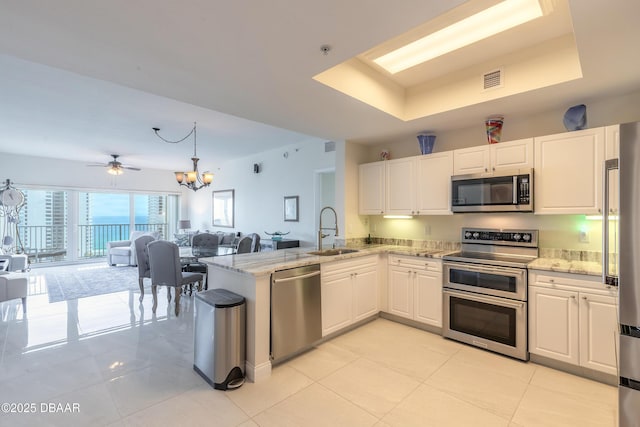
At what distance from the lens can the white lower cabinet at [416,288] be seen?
331cm

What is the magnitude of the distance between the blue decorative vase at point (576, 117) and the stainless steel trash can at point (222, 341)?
343cm

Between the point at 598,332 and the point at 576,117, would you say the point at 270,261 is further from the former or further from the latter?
the point at 576,117

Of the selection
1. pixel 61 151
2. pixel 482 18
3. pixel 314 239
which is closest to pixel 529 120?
pixel 482 18

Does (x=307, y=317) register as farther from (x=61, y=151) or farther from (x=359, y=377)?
(x=61, y=151)

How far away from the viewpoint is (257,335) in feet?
8.09

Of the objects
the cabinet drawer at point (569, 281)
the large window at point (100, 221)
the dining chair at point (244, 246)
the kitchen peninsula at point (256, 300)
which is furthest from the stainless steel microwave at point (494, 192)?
the large window at point (100, 221)

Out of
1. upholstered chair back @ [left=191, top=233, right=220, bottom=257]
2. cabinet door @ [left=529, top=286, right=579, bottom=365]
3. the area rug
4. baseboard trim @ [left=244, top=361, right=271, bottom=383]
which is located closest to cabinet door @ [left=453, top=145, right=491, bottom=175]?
cabinet door @ [left=529, top=286, right=579, bottom=365]

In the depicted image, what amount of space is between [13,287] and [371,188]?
17.0ft

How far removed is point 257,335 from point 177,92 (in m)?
2.23

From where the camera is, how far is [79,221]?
814cm

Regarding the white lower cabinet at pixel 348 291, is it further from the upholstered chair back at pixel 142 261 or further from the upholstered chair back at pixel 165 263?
the upholstered chair back at pixel 142 261

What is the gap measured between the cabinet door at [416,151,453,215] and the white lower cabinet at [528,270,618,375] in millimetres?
1198

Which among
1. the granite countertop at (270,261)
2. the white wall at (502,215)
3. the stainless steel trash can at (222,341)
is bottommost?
the stainless steel trash can at (222,341)

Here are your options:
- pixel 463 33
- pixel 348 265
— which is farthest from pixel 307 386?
pixel 463 33
